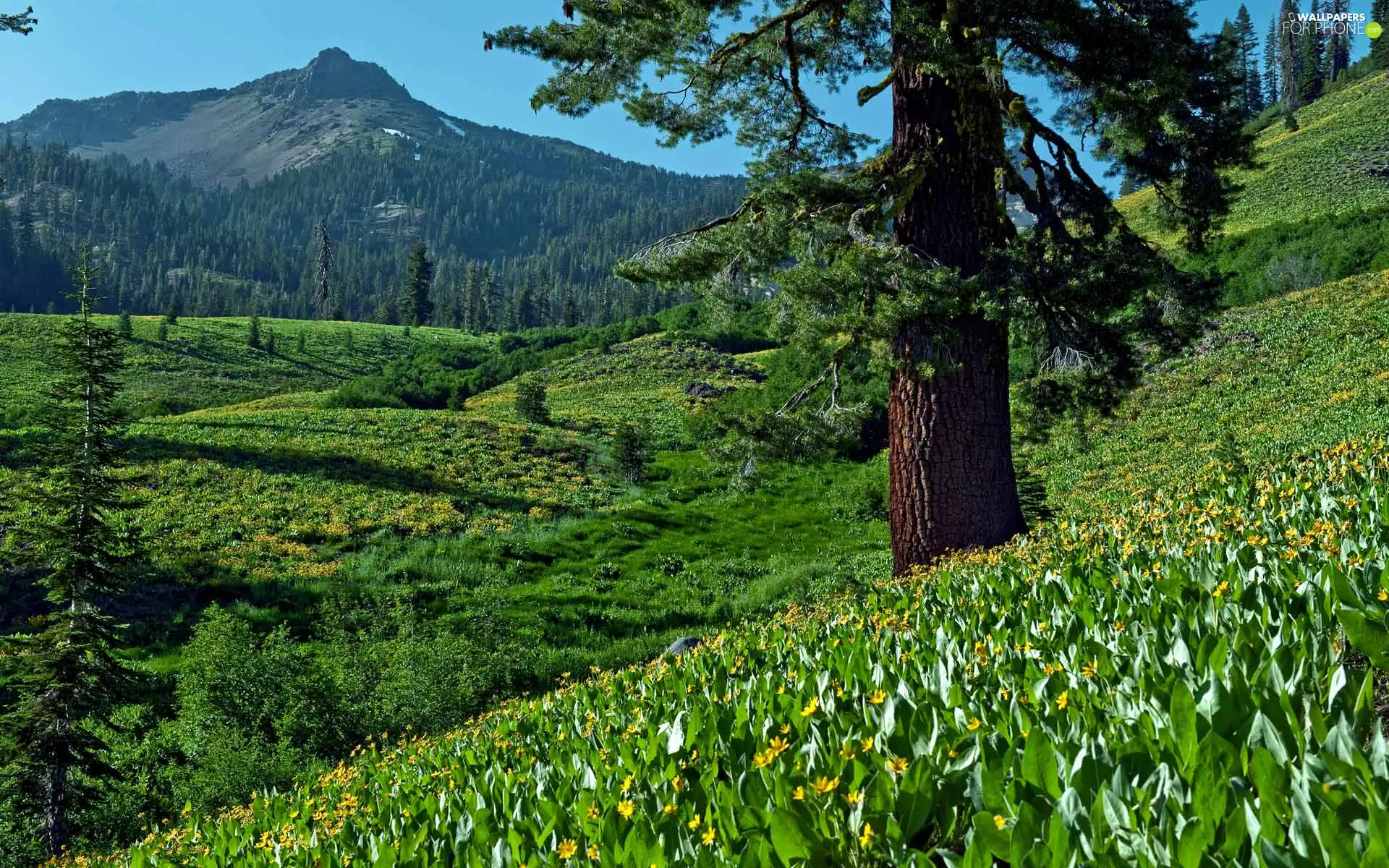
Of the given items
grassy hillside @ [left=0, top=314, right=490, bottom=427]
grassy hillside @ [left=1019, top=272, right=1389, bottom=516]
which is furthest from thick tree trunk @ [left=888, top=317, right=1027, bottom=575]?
grassy hillside @ [left=0, top=314, right=490, bottom=427]

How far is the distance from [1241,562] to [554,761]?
3.27 meters

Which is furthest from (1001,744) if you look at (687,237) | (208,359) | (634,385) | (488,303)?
(488,303)

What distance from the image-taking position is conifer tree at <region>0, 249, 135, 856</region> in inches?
460

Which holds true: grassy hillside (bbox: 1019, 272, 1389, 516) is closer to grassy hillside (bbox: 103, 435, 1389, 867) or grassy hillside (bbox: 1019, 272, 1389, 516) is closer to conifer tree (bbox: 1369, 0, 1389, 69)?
grassy hillside (bbox: 103, 435, 1389, 867)

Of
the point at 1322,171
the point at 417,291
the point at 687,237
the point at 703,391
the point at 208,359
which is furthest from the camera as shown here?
the point at 417,291

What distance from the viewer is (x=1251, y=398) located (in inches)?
1051

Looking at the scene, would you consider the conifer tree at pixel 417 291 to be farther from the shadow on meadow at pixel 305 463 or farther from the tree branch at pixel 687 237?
the tree branch at pixel 687 237

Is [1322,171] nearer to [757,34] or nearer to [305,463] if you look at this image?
[757,34]

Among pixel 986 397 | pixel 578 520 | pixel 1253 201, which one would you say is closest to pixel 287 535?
pixel 578 520

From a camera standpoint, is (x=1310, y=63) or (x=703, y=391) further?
(x=1310, y=63)

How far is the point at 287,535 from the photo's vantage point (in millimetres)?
25672

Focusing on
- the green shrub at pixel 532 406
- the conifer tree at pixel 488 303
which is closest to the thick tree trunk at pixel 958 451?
the green shrub at pixel 532 406

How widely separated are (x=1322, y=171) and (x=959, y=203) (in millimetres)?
80923

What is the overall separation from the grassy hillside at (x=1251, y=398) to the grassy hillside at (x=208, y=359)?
175 feet
